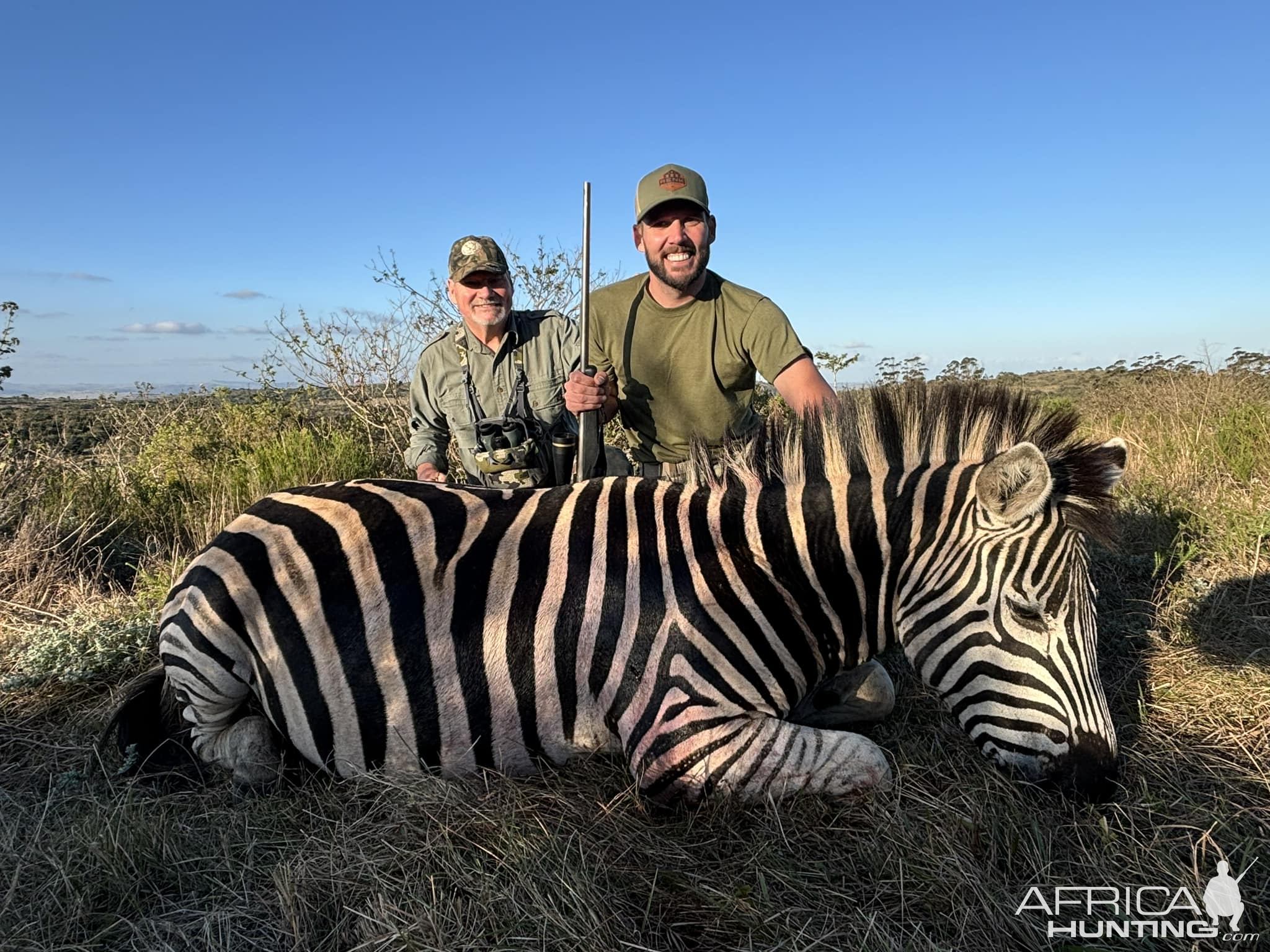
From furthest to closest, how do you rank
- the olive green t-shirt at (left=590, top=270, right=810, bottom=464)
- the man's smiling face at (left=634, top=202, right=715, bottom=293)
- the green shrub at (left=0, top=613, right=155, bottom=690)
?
the olive green t-shirt at (left=590, top=270, right=810, bottom=464)
the man's smiling face at (left=634, top=202, right=715, bottom=293)
the green shrub at (left=0, top=613, right=155, bottom=690)

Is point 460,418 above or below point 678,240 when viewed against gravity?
below

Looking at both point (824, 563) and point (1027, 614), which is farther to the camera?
point (824, 563)

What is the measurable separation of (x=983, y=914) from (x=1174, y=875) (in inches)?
23.1

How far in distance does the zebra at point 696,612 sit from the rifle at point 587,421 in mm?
1433

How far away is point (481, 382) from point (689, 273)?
5.27ft

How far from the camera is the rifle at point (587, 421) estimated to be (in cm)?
433

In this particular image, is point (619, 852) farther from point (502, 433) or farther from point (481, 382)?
point (481, 382)

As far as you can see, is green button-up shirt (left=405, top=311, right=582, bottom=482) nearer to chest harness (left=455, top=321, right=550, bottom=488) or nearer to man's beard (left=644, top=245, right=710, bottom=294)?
chest harness (left=455, top=321, right=550, bottom=488)

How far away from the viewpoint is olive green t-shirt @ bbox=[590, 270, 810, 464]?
15.2ft

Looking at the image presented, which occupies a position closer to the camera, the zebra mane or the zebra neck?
the zebra mane

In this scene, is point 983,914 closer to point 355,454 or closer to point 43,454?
point 355,454

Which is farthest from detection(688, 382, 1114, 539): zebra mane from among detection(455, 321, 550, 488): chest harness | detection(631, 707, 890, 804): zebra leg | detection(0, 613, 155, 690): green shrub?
detection(0, 613, 155, 690): green shrub

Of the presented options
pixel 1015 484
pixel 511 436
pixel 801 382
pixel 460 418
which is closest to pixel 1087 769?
pixel 1015 484

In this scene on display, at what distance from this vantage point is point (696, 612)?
2547 millimetres
